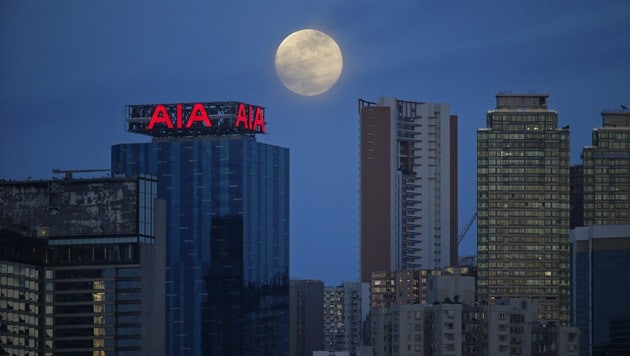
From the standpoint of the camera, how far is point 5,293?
195m

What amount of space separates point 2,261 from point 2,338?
8.17m

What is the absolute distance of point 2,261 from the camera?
19150 cm

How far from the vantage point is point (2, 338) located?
19175 centimetres

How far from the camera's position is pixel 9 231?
197500 millimetres

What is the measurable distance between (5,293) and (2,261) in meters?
5.13

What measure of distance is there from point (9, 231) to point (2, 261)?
671 centimetres

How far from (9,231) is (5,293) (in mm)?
7029

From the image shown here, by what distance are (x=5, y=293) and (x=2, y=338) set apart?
18.6 feet
